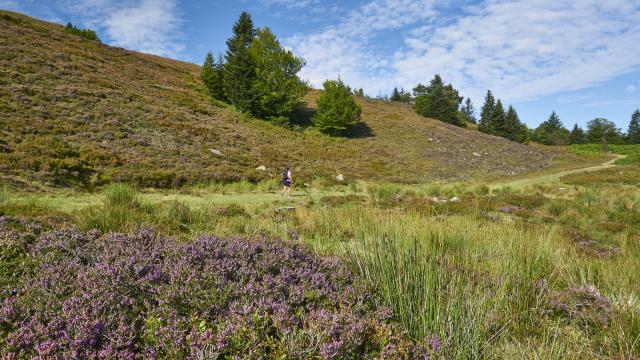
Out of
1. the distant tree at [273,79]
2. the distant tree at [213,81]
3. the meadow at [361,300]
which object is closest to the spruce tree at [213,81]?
the distant tree at [213,81]

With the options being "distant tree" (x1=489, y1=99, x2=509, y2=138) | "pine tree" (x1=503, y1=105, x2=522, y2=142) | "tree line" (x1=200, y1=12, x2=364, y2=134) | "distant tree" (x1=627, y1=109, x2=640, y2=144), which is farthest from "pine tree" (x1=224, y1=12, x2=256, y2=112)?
"distant tree" (x1=627, y1=109, x2=640, y2=144)

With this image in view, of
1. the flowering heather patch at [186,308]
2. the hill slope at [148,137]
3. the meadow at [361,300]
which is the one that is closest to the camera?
the flowering heather patch at [186,308]

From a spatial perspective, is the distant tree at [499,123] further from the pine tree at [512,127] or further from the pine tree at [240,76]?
the pine tree at [240,76]

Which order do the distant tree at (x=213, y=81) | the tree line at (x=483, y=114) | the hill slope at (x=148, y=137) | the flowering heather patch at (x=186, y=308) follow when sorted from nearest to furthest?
the flowering heather patch at (x=186, y=308)
the hill slope at (x=148, y=137)
the distant tree at (x=213, y=81)
the tree line at (x=483, y=114)

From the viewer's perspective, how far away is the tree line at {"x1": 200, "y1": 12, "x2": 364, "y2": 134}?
40062mm

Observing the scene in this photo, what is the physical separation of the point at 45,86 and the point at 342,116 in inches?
1110

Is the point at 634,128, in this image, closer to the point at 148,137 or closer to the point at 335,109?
the point at 335,109

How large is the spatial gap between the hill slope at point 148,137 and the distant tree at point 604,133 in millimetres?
67826

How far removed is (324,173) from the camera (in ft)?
84.5

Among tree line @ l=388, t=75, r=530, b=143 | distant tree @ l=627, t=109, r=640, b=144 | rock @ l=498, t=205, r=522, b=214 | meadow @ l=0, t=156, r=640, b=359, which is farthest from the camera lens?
distant tree @ l=627, t=109, r=640, b=144

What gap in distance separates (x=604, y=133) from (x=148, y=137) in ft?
397

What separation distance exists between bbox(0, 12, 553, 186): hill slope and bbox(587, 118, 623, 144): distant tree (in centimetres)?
6783

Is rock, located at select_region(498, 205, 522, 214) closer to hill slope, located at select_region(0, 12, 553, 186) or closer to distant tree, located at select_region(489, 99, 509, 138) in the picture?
hill slope, located at select_region(0, 12, 553, 186)

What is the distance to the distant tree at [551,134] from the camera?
94125mm
